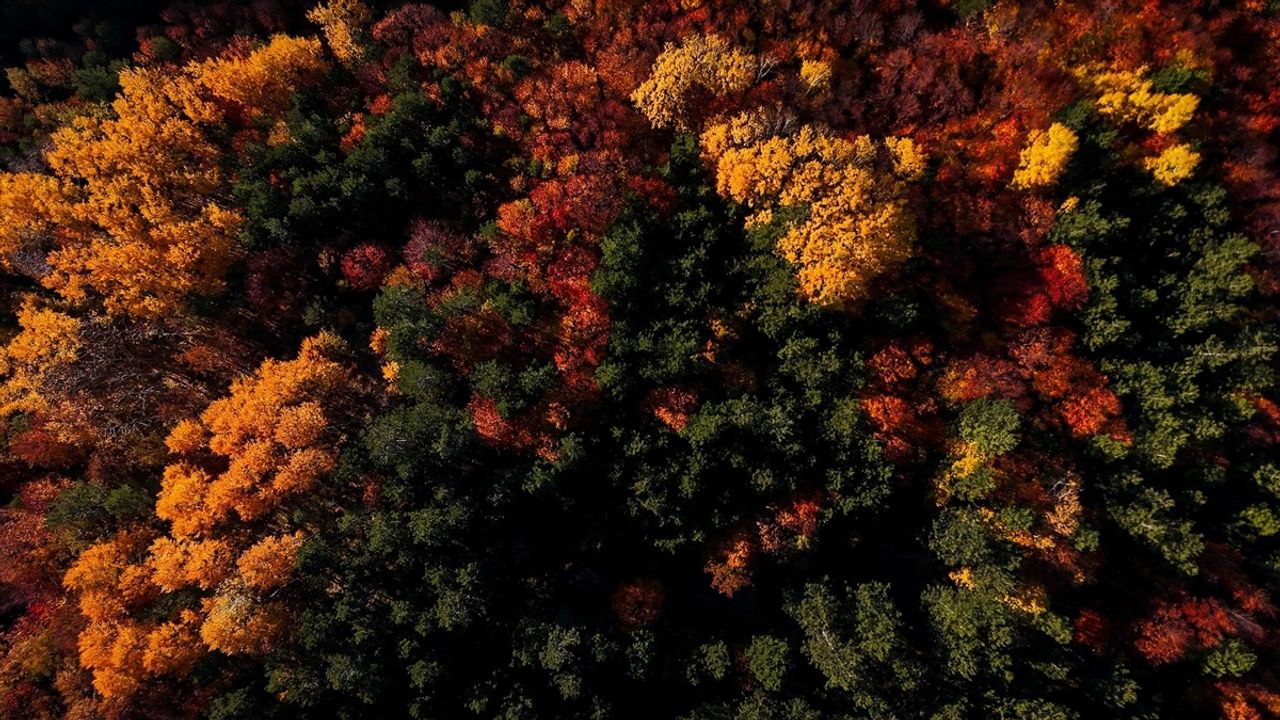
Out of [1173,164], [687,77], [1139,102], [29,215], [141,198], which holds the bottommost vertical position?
[1173,164]

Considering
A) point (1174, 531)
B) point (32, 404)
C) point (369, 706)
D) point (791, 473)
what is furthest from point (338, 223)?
point (1174, 531)

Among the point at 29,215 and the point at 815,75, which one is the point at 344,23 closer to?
the point at 29,215

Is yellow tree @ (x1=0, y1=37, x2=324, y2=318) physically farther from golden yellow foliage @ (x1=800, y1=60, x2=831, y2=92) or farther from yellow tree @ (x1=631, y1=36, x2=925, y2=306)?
golden yellow foliage @ (x1=800, y1=60, x2=831, y2=92)

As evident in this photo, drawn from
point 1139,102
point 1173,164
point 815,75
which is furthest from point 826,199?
point 1173,164

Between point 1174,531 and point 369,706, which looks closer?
point 369,706

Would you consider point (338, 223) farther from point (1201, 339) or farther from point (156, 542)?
point (1201, 339)

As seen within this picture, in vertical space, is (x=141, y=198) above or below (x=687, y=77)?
above
